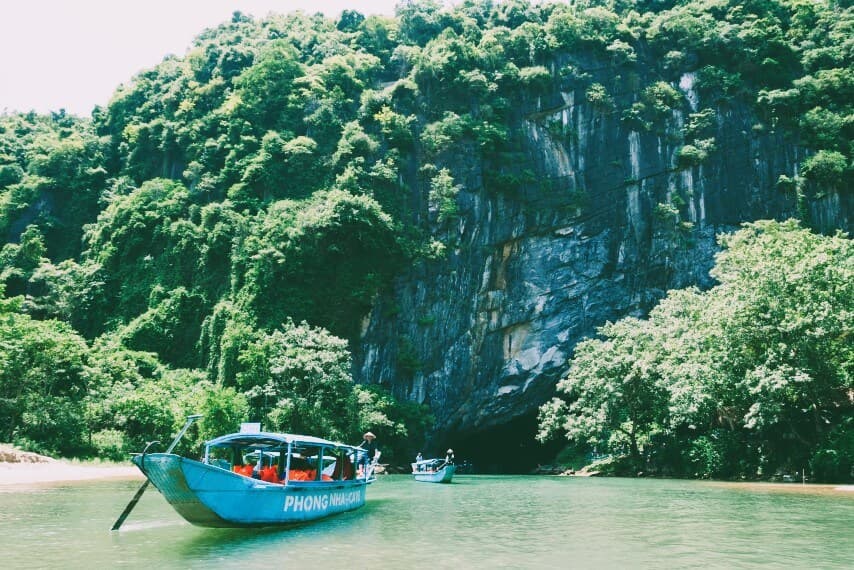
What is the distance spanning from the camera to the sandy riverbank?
2121 cm

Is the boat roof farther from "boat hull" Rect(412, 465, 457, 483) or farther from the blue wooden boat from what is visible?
"boat hull" Rect(412, 465, 457, 483)

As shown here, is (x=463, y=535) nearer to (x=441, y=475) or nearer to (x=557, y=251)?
(x=441, y=475)

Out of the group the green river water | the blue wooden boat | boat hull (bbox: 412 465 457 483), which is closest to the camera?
the green river water

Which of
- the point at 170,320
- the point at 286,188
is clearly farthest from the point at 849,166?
the point at 170,320

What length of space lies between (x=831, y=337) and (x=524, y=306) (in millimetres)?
17961

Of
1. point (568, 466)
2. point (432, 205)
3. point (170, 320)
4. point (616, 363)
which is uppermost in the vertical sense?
point (432, 205)

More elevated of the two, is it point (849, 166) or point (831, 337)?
point (849, 166)

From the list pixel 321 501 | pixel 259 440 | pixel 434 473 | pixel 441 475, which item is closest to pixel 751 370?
pixel 441 475

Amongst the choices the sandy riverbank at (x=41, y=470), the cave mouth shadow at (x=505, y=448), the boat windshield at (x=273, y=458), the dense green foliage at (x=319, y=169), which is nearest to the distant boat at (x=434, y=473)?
the dense green foliage at (x=319, y=169)

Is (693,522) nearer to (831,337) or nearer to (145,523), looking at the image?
(145,523)

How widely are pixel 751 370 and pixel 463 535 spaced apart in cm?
1598

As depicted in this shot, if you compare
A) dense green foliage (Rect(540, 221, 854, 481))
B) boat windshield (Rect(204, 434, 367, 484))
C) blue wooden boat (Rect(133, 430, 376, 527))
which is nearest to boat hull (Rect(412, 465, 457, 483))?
dense green foliage (Rect(540, 221, 854, 481))

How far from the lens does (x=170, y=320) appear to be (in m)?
38.7

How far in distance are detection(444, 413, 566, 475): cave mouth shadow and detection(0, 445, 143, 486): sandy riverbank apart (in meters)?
18.7
